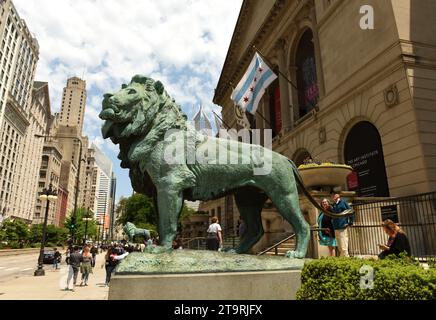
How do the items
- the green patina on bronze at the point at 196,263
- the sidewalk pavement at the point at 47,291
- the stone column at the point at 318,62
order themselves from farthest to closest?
the stone column at the point at 318,62 → the sidewalk pavement at the point at 47,291 → the green patina on bronze at the point at 196,263

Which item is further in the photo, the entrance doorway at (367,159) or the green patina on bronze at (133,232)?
the entrance doorway at (367,159)

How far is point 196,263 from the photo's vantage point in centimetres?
376

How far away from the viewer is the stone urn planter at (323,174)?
38.8ft

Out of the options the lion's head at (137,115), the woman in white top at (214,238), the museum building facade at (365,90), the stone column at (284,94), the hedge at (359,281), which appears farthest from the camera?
the stone column at (284,94)

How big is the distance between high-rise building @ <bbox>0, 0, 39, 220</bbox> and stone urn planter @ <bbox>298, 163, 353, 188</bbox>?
77.4 meters

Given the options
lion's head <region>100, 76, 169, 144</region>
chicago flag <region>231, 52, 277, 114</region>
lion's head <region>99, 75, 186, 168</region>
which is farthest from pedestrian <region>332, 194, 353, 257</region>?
chicago flag <region>231, 52, 277, 114</region>

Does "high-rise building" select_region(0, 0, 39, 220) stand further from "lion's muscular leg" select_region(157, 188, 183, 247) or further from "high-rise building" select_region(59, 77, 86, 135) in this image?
"lion's muscular leg" select_region(157, 188, 183, 247)

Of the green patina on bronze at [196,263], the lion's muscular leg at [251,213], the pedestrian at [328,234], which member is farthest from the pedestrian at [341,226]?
the green patina on bronze at [196,263]

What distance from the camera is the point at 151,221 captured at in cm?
5750

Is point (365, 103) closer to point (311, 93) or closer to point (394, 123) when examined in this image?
point (394, 123)

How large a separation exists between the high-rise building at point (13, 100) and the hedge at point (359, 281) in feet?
271

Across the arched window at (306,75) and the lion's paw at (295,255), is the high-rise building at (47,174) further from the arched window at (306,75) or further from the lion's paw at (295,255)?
the lion's paw at (295,255)
